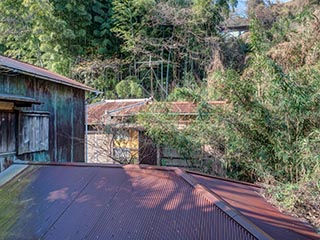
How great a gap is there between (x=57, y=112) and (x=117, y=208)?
4496 millimetres

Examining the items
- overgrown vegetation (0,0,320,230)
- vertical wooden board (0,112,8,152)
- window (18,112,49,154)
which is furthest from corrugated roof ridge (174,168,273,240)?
window (18,112,49,154)

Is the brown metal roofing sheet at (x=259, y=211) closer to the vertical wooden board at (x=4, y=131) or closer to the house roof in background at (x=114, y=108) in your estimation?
the vertical wooden board at (x=4, y=131)

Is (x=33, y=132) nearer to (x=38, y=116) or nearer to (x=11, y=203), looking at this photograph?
(x=38, y=116)

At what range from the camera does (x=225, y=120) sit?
4.94 metres

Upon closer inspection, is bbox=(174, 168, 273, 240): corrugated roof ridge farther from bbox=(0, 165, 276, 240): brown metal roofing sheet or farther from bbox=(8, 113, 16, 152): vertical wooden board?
bbox=(8, 113, 16, 152): vertical wooden board

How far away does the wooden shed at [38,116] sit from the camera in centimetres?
490

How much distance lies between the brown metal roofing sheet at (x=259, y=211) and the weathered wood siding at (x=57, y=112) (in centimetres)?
379

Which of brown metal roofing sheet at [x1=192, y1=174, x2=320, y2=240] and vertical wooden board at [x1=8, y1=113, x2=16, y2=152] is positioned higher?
vertical wooden board at [x1=8, y1=113, x2=16, y2=152]

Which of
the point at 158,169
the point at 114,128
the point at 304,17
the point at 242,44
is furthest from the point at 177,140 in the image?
the point at 242,44

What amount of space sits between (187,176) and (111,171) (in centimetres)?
95

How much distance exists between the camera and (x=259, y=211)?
9.47 ft

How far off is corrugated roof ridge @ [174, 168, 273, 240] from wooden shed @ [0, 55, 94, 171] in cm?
318

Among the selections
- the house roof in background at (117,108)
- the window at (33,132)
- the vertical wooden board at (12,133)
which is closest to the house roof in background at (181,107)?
the house roof in background at (117,108)

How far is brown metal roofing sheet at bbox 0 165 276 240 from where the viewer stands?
8.01 ft
